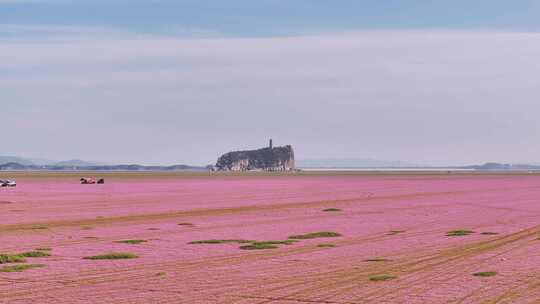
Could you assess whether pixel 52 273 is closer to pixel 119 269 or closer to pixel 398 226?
pixel 119 269

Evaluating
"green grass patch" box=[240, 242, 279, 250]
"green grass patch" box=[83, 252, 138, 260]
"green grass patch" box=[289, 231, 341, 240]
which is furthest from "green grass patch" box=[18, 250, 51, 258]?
"green grass patch" box=[289, 231, 341, 240]

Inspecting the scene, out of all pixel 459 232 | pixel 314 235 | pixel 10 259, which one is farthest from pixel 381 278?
pixel 459 232

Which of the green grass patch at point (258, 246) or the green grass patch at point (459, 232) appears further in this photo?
the green grass patch at point (459, 232)

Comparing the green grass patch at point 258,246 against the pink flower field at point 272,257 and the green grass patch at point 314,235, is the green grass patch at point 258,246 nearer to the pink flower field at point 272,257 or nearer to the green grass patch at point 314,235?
the pink flower field at point 272,257

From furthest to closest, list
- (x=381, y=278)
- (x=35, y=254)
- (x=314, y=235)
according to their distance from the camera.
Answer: (x=314, y=235) → (x=35, y=254) → (x=381, y=278)

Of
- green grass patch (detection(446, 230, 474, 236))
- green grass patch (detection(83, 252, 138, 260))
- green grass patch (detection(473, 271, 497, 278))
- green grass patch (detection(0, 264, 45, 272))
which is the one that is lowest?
green grass patch (detection(0, 264, 45, 272))

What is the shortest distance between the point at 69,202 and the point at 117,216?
46.9ft

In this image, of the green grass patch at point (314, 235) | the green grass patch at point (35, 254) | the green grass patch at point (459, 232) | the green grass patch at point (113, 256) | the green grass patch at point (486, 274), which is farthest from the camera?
the green grass patch at point (459, 232)

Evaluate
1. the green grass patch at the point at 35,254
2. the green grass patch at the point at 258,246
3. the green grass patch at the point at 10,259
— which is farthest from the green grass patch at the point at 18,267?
the green grass patch at the point at 258,246

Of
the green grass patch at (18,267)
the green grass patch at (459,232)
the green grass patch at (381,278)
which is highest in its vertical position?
the green grass patch at (459,232)

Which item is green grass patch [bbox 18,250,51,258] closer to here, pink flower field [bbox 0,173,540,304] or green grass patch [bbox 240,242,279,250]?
pink flower field [bbox 0,173,540,304]

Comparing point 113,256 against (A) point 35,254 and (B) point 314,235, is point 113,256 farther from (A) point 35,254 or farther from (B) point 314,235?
(B) point 314,235

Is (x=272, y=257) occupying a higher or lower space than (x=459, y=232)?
lower

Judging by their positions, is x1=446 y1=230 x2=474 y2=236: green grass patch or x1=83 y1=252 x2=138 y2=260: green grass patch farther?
x1=446 y1=230 x2=474 y2=236: green grass patch
